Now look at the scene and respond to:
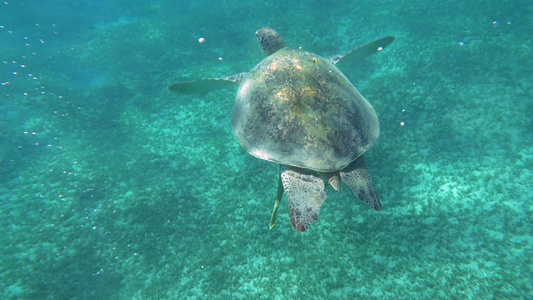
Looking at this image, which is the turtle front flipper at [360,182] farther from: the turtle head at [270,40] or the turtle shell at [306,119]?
the turtle head at [270,40]

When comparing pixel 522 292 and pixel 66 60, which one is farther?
pixel 66 60

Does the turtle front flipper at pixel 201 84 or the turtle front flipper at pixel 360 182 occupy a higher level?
the turtle front flipper at pixel 201 84

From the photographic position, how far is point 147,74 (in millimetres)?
6203

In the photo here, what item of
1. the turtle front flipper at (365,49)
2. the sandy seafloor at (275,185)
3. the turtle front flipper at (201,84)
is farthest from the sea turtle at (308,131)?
the turtle front flipper at (365,49)

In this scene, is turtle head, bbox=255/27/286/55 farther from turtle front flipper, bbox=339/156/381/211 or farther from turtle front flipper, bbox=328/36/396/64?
Answer: turtle front flipper, bbox=339/156/381/211

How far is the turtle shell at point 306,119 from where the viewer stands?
2.22 meters

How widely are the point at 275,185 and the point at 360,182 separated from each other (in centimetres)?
124

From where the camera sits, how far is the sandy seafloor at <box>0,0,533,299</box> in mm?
2404

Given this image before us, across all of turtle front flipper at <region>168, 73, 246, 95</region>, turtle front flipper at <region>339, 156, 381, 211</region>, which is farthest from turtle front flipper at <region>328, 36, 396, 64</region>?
turtle front flipper at <region>339, 156, 381, 211</region>

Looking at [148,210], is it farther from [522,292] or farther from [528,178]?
[528,178]

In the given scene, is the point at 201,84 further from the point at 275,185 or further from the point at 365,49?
the point at 365,49

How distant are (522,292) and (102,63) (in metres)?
10.0

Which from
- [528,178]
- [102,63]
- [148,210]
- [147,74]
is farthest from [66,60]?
[528,178]

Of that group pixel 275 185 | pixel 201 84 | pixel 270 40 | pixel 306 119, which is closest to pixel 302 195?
pixel 306 119
